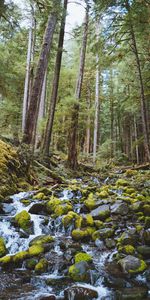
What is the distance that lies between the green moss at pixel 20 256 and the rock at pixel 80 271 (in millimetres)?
926

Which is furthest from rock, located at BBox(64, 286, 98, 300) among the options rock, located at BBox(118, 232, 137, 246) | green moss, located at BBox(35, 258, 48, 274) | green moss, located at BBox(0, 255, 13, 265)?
rock, located at BBox(118, 232, 137, 246)

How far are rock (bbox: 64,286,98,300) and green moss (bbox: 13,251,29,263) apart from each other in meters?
1.21

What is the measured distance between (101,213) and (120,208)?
65cm

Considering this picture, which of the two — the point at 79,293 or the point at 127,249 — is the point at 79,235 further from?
the point at 79,293

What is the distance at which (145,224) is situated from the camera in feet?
20.9

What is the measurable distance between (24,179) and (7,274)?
509 cm

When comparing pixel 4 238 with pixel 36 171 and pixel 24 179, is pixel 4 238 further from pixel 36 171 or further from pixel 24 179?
pixel 36 171

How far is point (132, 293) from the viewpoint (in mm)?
4043

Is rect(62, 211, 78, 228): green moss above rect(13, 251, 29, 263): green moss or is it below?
above

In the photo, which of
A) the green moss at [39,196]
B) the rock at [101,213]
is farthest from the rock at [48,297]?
the green moss at [39,196]

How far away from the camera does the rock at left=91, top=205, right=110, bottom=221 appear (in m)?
6.81

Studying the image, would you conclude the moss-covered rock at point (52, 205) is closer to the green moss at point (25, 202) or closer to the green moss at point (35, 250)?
the green moss at point (25, 202)

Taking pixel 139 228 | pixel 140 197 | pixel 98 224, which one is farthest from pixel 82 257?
pixel 140 197

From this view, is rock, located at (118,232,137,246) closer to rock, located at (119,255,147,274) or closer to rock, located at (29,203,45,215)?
rock, located at (119,255,147,274)
